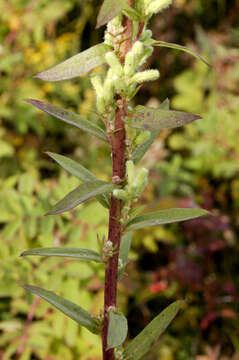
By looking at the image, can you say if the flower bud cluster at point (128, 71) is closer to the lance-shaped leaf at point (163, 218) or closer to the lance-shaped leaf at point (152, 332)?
the lance-shaped leaf at point (163, 218)

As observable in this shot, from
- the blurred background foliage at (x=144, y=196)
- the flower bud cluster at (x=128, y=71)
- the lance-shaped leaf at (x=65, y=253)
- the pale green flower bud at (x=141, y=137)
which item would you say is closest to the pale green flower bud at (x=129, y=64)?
the flower bud cluster at (x=128, y=71)

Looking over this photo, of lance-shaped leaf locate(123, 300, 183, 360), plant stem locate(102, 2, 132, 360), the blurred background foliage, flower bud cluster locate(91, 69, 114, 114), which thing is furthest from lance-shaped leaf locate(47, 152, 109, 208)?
the blurred background foliage

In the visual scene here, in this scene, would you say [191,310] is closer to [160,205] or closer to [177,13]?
[160,205]

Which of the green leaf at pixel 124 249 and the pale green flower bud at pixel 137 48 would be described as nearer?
the pale green flower bud at pixel 137 48

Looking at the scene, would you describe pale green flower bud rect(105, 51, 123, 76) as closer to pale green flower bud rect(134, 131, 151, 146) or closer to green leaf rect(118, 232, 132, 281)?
pale green flower bud rect(134, 131, 151, 146)

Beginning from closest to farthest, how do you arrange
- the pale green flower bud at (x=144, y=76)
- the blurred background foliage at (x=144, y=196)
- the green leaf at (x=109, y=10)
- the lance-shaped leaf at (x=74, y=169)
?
1. the green leaf at (x=109, y=10)
2. the pale green flower bud at (x=144, y=76)
3. the lance-shaped leaf at (x=74, y=169)
4. the blurred background foliage at (x=144, y=196)

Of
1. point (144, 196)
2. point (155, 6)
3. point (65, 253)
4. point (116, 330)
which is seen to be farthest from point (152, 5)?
point (144, 196)

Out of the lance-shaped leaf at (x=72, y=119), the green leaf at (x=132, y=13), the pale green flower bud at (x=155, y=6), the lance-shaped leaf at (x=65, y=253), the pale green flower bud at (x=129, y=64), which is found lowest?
the lance-shaped leaf at (x=65, y=253)

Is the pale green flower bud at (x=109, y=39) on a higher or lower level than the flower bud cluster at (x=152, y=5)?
lower
